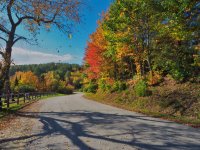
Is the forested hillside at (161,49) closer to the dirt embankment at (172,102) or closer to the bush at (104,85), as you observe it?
the dirt embankment at (172,102)

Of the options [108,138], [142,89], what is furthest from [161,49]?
[108,138]

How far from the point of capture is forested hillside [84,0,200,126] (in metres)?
15.4

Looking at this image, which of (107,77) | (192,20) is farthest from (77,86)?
(192,20)

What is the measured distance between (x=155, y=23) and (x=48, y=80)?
71.4 m

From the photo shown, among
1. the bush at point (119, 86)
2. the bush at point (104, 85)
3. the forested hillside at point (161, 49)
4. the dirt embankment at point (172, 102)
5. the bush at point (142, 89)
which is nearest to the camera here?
the dirt embankment at point (172, 102)

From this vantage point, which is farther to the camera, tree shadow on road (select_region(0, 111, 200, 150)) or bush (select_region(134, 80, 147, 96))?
bush (select_region(134, 80, 147, 96))

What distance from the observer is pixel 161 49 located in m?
21.7

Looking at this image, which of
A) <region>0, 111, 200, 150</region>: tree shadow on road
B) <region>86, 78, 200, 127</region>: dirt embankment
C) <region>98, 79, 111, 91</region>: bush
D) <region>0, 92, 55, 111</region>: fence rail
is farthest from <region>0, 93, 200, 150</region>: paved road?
<region>98, 79, 111, 91</region>: bush

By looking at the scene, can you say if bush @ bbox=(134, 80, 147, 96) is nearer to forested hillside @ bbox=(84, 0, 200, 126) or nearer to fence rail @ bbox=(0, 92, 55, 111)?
forested hillside @ bbox=(84, 0, 200, 126)

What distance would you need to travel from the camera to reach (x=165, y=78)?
23.2m

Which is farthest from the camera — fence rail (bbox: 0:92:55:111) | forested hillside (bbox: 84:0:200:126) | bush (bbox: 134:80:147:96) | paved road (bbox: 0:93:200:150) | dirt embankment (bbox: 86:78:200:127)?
bush (bbox: 134:80:147:96)

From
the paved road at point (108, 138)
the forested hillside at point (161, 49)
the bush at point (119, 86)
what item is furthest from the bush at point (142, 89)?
the paved road at point (108, 138)

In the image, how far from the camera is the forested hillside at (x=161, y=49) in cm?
1541

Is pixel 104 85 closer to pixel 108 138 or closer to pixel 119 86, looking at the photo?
pixel 119 86
